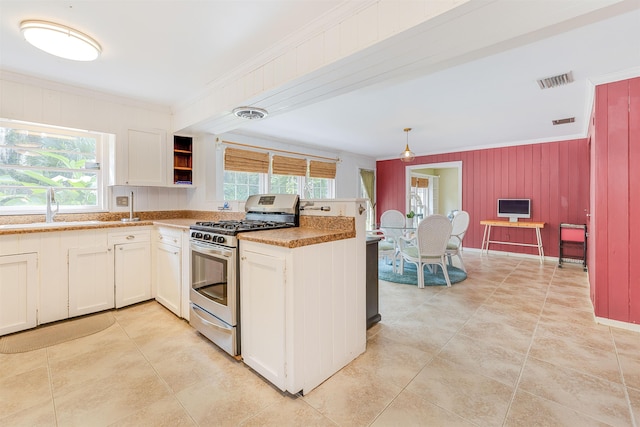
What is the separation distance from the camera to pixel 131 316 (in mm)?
2750

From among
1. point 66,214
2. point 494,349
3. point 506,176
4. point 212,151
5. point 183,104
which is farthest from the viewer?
point 506,176

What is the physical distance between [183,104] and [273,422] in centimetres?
339

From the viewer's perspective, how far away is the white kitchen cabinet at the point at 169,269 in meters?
2.67

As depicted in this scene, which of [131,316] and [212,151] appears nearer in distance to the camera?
[131,316]

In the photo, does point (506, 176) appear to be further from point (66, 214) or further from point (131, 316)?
point (66, 214)

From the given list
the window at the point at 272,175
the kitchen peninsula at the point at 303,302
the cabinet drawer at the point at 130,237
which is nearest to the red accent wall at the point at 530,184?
the window at the point at 272,175

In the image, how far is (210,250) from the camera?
2145 millimetres

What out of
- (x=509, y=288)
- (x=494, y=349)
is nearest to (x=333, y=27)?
(x=494, y=349)

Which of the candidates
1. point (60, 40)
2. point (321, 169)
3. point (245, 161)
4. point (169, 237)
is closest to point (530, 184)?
point (321, 169)

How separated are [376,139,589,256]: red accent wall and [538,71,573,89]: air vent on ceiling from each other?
2960 mm

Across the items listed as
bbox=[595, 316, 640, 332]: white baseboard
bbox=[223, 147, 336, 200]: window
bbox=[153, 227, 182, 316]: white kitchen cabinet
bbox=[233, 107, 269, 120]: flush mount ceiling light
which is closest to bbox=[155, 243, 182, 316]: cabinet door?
bbox=[153, 227, 182, 316]: white kitchen cabinet

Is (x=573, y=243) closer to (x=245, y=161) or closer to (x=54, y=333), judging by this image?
(x=245, y=161)

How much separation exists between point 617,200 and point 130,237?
4.72m

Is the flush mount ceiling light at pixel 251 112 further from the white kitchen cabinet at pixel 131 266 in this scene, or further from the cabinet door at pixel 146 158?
the white kitchen cabinet at pixel 131 266
